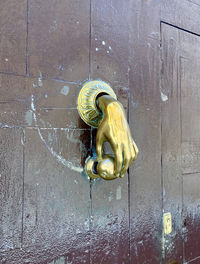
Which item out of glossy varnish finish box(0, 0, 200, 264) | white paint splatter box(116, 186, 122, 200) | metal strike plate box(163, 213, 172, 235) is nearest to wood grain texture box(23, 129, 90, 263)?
glossy varnish finish box(0, 0, 200, 264)

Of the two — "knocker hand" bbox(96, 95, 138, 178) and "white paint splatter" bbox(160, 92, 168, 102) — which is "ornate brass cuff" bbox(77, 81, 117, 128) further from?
"white paint splatter" bbox(160, 92, 168, 102)

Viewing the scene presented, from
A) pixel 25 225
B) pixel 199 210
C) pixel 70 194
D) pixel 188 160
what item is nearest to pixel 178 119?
pixel 188 160

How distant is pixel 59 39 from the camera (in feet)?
2.07

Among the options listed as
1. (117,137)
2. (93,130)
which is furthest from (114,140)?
(93,130)

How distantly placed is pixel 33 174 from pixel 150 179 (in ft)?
1.29

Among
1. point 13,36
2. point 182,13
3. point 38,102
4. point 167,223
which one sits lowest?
point 167,223

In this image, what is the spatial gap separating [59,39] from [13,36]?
117 mm

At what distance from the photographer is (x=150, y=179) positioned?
2.62 feet

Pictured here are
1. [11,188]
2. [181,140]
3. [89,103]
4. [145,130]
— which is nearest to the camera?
[11,188]

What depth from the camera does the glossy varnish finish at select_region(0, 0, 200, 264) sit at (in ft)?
1.85

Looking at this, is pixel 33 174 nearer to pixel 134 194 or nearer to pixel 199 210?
pixel 134 194

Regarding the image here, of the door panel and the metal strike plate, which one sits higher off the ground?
the door panel

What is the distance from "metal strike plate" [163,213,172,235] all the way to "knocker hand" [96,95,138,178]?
36 cm

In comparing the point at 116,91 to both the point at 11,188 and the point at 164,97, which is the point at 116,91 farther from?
the point at 11,188
